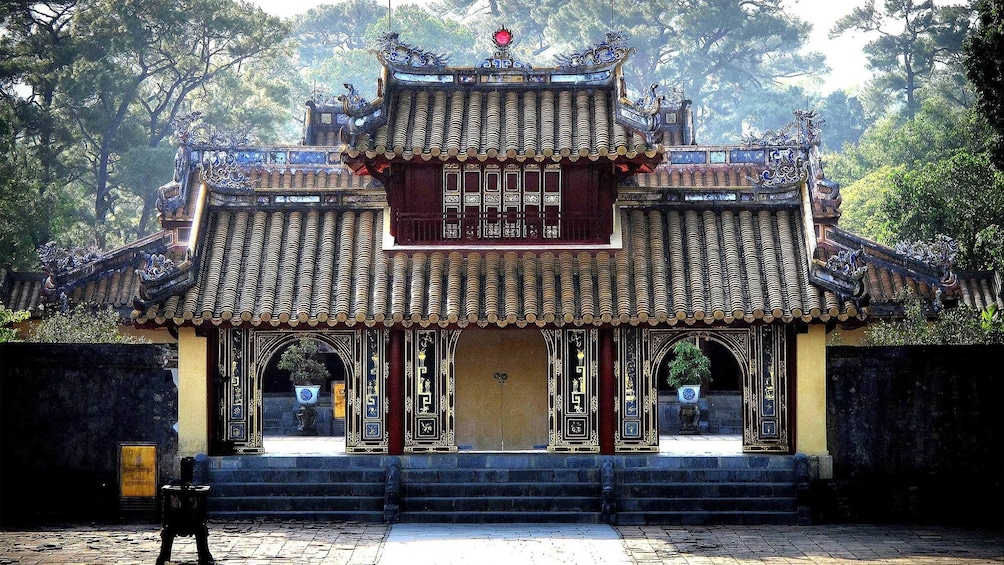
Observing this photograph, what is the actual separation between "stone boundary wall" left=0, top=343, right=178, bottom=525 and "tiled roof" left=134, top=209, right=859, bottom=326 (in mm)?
1011

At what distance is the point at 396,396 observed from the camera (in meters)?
21.6

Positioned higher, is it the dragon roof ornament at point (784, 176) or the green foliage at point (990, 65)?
the green foliage at point (990, 65)

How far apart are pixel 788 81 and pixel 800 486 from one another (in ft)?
215

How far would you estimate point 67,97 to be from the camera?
4709cm

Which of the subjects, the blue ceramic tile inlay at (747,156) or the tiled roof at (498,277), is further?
the blue ceramic tile inlay at (747,156)

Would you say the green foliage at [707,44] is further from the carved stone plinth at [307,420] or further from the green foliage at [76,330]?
the green foliage at [76,330]

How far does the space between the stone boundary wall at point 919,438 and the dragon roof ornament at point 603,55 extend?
6.29 meters

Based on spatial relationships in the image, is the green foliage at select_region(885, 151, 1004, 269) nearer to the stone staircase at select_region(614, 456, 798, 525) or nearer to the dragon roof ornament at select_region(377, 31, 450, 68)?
the stone staircase at select_region(614, 456, 798, 525)

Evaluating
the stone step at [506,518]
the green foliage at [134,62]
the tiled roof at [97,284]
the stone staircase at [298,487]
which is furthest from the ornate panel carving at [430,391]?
the green foliage at [134,62]

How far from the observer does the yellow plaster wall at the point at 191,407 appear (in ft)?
69.3

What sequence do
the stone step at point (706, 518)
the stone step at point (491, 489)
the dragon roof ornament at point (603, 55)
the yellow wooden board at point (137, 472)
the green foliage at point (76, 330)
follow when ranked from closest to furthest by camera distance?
the stone step at point (706, 518) < the yellow wooden board at point (137, 472) < the stone step at point (491, 489) < the green foliage at point (76, 330) < the dragon roof ornament at point (603, 55)

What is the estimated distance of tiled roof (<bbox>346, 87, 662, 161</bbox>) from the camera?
21.9 m

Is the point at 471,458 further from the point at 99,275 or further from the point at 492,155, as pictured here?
the point at 99,275

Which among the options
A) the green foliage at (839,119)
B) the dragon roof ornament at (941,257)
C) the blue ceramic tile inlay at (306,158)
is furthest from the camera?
the green foliage at (839,119)
